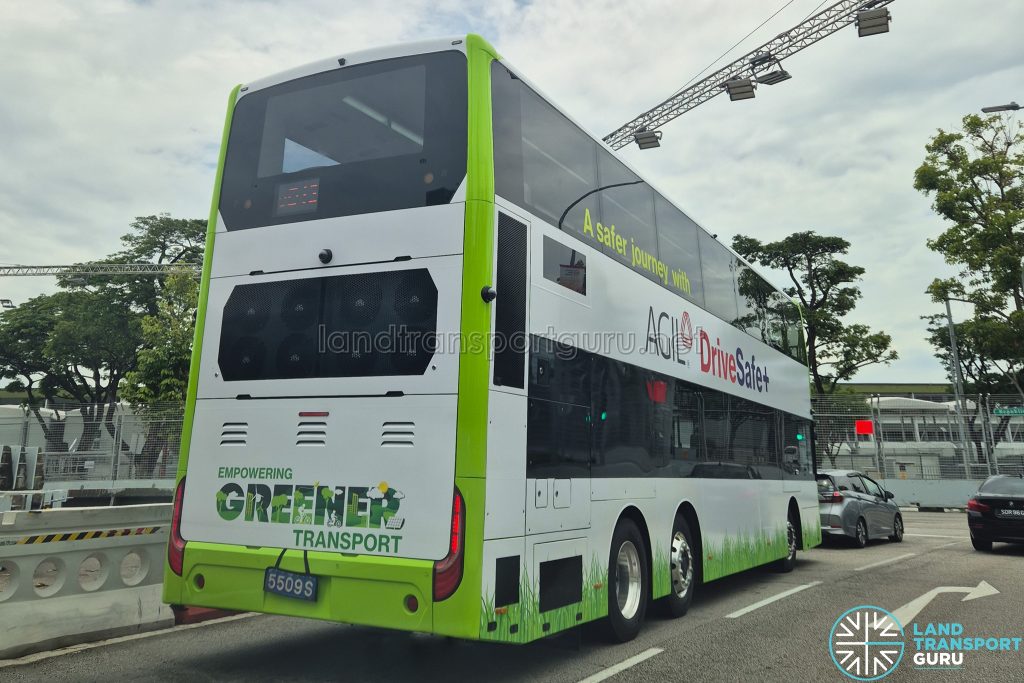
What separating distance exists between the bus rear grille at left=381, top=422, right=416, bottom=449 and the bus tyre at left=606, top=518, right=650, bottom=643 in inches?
93.7

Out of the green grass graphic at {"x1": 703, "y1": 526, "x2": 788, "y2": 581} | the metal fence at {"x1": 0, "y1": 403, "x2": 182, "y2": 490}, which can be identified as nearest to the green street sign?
the green grass graphic at {"x1": 703, "y1": 526, "x2": 788, "y2": 581}

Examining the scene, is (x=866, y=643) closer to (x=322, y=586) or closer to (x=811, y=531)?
(x=322, y=586)

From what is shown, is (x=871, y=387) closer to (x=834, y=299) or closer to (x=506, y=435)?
(x=834, y=299)

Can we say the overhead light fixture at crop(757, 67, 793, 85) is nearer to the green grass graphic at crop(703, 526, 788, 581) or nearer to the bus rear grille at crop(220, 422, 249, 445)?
the green grass graphic at crop(703, 526, 788, 581)

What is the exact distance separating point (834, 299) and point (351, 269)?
4271 cm

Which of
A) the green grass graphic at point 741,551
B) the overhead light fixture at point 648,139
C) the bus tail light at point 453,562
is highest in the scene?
the overhead light fixture at point 648,139

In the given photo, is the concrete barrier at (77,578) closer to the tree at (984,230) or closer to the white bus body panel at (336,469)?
the white bus body panel at (336,469)

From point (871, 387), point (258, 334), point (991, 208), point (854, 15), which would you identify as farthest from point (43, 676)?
point (871, 387)

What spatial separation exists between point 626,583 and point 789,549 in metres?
6.31

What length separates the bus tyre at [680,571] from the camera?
812cm

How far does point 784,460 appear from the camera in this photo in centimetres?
1231

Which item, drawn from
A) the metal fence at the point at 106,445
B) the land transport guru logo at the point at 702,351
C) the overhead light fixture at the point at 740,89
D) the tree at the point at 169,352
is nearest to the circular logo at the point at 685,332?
the land transport guru logo at the point at 702,351

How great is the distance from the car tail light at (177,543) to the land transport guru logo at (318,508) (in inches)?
15.2

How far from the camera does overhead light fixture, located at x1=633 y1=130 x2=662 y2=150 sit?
39.7 meters
